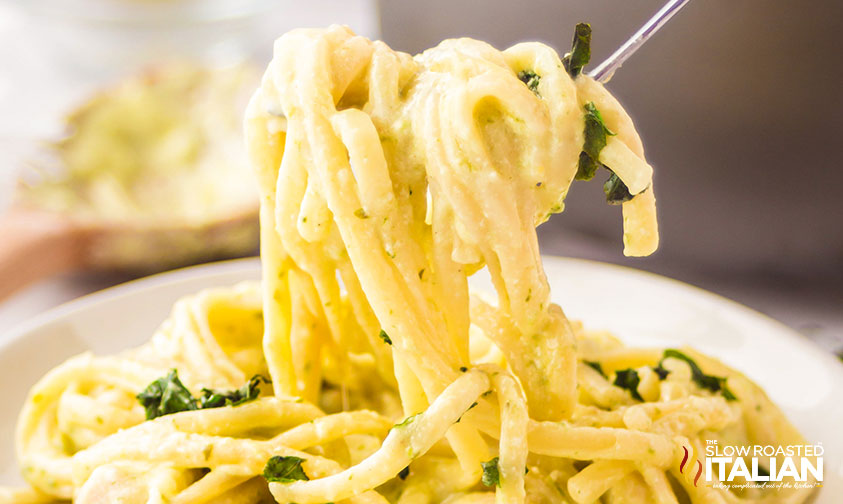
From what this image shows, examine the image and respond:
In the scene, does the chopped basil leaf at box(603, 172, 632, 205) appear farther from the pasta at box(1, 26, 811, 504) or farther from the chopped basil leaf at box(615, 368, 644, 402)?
the chopped basil leaf at box(615, 368, 644, 402)

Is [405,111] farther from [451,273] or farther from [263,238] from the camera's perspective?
[263,238]

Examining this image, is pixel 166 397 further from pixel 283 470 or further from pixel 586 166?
pixel 586 166

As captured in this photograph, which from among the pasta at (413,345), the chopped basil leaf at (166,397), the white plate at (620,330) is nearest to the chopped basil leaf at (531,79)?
the pasta at (413,345)

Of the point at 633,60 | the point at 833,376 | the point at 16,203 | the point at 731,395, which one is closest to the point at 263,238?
the point at 731,395

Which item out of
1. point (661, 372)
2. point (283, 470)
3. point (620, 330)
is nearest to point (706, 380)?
point (661, 372)

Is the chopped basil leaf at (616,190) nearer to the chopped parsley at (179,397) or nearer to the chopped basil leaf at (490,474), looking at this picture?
the chopped basil leaf at (490,474)

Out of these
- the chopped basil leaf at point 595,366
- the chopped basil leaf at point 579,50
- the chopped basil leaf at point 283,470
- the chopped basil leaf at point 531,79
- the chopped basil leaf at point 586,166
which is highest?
the chopped basil leaf at point 579,50
